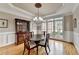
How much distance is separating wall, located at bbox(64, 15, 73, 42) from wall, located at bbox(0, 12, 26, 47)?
2684 mm

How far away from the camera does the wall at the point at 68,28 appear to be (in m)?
3.58

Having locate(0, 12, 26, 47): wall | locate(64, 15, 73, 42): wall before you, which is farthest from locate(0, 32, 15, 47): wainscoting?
locate(64, 15, 73, 42): wall

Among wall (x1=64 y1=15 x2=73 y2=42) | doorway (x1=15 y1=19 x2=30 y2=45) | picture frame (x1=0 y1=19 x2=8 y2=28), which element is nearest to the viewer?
wall (x1=64 y1=15 x2=73 y2=42)

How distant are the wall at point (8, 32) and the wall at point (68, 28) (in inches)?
106

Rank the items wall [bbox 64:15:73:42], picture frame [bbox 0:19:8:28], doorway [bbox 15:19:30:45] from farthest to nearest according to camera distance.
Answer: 1. doorway [bbox 15:19:30:45]
2. picture frame [bbox 0:19:8:28]
3. wall [bbox 64:15:73:42]

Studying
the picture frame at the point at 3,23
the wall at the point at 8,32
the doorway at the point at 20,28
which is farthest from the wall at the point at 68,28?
the picture frame at the point at 3,23

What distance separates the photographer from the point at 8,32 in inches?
173

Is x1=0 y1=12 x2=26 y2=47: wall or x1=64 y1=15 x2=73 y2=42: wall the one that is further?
x1=0 y1=12 x2=26 y2=47: wall

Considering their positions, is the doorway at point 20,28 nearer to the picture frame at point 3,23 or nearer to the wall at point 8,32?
the wall at point 8,32

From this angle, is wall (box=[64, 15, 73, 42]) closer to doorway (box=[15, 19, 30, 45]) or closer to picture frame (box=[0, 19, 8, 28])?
doorway (box=[15, 19, 30, 45])

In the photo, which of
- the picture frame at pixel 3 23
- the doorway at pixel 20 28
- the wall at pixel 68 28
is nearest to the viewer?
the wall at pixel 68 28

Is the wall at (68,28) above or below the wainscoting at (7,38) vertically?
above

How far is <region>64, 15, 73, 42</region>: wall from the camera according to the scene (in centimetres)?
358

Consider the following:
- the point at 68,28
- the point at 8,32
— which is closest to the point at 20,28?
the point at 8,32
